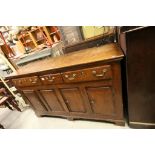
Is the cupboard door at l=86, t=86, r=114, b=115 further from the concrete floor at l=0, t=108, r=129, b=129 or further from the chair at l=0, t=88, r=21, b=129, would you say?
the chair at l=0, t=88, r=21, b=129

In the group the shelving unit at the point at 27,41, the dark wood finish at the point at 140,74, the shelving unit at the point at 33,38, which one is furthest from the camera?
the shelving unit at the point at 27,41

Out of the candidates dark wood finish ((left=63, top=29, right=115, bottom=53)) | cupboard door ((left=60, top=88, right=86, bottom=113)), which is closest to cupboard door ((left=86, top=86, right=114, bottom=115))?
cupboard door ((left=60, top=88, right=86, bottom=113))

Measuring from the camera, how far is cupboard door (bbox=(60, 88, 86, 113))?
58.3 inches

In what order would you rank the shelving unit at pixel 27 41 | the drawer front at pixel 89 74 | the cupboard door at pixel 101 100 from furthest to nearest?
the shelving unit at pixel 27 41 < the cupboard door at pixel 101 100 < the drawer front at pixel 89 74

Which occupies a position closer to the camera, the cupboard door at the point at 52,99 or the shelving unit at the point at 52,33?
the cupboard door at the point at 52,99

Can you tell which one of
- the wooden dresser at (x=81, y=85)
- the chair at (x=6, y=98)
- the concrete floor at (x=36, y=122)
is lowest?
the concrete floor at (x=36, y=122)

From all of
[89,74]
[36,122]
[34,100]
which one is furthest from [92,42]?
[36,122]

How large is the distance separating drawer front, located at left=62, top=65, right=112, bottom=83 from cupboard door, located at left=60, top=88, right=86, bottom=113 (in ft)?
0.50

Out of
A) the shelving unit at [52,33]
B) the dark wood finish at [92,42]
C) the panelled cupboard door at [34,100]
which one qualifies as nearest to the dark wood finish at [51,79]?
the panelled cupboard door at [34,100]

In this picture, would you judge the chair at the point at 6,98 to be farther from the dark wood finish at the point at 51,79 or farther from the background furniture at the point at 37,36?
the background furniture at the point at 37,36

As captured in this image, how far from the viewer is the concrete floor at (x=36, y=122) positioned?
5.43 feet

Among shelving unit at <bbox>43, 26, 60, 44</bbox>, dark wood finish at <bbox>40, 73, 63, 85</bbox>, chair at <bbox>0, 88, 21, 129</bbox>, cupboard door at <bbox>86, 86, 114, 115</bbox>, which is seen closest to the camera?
cupboard door at <bbox>86, 86, 114, 115</bbox>

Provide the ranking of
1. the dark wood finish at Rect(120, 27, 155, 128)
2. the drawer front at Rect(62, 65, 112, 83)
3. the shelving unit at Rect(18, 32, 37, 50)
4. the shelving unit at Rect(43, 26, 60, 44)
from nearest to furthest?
the dark wood finish at Rect(120, 27, 155, 128), the drawer front at Rect(62, 65, 112, 83), the shelving unit at Rect(43, 26, 60, 44), the shelving unit at Rect(18, 32, 37, 50)

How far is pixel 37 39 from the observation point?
453cm
